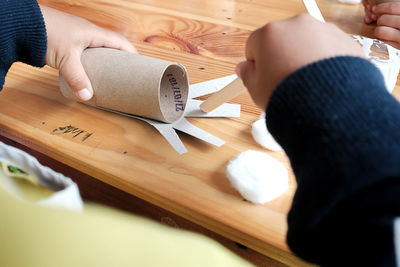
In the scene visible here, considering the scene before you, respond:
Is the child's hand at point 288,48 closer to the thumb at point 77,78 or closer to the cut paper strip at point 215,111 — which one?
the cut paper strip at point 215,111

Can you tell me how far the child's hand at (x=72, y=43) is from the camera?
544 millimetres

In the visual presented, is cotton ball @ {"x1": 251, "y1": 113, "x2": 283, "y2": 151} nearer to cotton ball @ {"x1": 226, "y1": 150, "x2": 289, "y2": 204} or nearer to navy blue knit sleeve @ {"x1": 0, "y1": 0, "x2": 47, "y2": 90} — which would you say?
cotton ball @ {"x1": 226, "y1": 150, "x2": 289, "y2": 204}

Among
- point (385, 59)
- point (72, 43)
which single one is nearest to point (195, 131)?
point (72, 43)

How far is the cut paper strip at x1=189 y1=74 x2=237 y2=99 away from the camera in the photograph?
0.60 m

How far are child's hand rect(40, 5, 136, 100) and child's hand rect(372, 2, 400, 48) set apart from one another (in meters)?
0.55

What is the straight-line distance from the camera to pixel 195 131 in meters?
0.52

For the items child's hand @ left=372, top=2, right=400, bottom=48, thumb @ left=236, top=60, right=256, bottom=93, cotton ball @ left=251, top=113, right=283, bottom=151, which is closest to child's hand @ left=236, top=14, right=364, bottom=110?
thumb @ left=236, top=60, right=256, bottom=93

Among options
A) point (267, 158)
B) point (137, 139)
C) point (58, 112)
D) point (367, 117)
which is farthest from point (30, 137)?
point (367, 117)

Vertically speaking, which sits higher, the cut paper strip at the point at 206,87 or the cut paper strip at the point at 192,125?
the cut paper strip at the point at 206,87

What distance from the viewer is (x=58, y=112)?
0.58 m

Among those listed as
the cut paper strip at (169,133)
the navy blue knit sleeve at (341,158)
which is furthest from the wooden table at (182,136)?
the navy blue knit sleeve at (341,158)

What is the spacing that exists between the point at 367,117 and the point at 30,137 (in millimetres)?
470

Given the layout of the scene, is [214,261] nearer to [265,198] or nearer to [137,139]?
[265,198]

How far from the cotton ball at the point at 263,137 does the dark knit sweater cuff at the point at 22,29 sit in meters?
0.36
